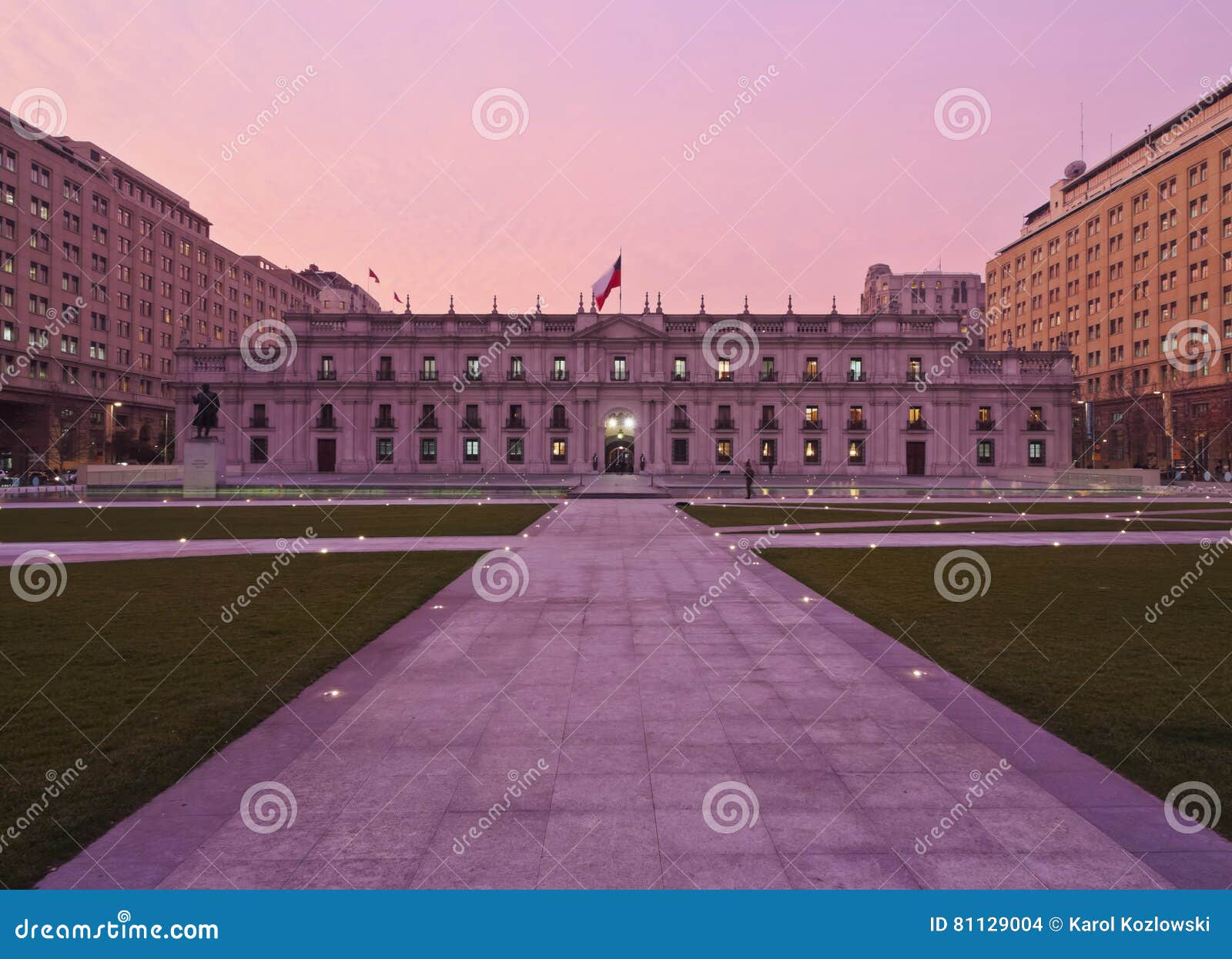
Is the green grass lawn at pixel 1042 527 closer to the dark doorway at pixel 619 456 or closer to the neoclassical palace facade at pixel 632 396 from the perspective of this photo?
A: the neoclassical palace facade at pixel 632 396

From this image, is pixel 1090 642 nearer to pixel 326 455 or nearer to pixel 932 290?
pixel 326 455

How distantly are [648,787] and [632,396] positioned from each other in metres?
60.1

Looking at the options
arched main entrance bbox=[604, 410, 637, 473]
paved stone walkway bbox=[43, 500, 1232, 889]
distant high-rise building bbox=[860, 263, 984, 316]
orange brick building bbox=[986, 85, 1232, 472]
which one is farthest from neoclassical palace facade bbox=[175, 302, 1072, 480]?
paved stone walkway bbox=[43, 500, 1232, 889]

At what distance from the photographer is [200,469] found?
3809cm

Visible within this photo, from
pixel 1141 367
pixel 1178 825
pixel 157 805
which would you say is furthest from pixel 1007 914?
pixel 1141 367

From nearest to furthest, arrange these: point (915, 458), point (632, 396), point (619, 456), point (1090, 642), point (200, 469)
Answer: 1. point (1090, 642)
2. point (200, 469)
3. point (915, 458)
4. point (632, 396)
5. point (619, 456)

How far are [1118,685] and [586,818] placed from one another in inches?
214

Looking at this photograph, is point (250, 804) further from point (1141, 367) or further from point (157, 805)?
point (1141, 367)

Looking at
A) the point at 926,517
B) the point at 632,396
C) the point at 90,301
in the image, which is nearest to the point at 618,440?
the point at 632,396

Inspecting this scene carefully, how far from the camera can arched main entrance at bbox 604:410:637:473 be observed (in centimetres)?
6475

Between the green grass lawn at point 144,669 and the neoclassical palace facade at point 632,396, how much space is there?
5119 cm

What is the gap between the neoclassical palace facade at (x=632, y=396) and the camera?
208 feet

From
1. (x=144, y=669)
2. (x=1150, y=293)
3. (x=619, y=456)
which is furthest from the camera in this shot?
(x=1150, y=293)

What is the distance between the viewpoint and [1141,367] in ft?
223
